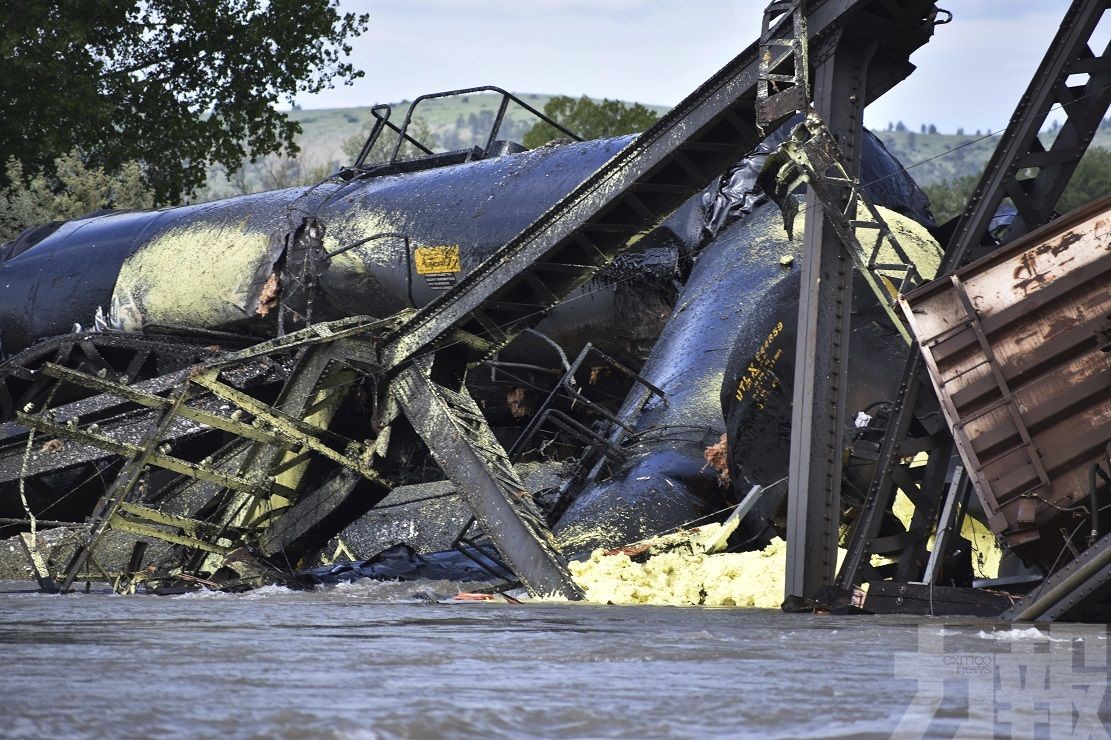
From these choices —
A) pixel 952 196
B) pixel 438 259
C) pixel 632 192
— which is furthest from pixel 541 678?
pixel 952 196

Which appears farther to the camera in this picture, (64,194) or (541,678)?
(64,194)

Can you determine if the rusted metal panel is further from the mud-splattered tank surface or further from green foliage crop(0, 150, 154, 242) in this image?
green foliage crop(0, 150, 154, 242)

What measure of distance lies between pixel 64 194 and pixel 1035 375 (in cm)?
2574

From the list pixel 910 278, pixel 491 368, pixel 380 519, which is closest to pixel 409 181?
pixel 491 368

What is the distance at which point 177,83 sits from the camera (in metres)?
34.1

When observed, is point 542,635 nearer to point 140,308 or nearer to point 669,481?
point 669,481

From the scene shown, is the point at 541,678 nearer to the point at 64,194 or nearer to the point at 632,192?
the point at 632,192

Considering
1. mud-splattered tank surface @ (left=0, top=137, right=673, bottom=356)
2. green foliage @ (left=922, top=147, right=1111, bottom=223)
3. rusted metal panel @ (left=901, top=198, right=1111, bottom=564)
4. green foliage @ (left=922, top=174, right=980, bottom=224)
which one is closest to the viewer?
rusted metal panel @ (left=901, top=198, right=1111, bottom=564)

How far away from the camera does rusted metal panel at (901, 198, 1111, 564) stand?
734cm

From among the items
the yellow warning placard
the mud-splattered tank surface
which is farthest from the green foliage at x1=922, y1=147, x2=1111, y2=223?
the yellow warning placard

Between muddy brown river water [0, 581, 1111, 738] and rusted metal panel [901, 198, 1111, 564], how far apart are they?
741mm

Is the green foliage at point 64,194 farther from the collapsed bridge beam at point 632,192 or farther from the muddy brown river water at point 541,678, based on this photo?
the muddy brown river water at point 541,678

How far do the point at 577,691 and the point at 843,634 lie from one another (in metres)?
2.62

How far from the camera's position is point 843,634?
6.29m
